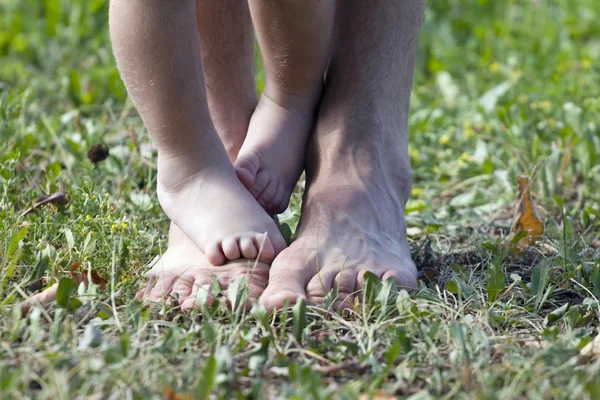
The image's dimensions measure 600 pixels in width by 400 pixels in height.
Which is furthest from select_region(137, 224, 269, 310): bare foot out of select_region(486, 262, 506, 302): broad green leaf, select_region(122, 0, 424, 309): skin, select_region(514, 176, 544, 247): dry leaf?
select_region(514, 176, 544, 247): dry leaf

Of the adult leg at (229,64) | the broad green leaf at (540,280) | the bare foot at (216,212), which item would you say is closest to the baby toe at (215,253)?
the bare foot at (216,212)

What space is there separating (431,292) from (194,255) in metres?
0.49

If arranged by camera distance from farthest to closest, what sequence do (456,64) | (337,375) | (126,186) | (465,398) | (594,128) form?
(456,64) → (594,128) → (126,186) → (337,375) → (465,398)

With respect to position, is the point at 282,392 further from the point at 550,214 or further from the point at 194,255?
the point at 550,214

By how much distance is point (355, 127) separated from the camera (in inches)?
70.8

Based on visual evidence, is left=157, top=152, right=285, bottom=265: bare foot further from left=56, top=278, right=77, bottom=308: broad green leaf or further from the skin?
left=56, top=278, right=77, bottom=308: broad green leaf

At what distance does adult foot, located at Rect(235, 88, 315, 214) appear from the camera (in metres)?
1.77

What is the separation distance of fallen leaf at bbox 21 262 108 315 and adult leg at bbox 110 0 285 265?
0.66ft

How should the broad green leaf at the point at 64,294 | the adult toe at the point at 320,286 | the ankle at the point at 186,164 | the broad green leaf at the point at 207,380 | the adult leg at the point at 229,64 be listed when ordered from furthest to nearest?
the adult leg at the point at 229,64 → the ankle at the point at 186,164 → the adult toe at the point at 320,286 → the broad green leaf at the point at 64,294 → the broad green leaf at the point at 207,380

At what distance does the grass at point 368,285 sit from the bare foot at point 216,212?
135 mm

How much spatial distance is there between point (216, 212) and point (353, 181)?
0.32 m

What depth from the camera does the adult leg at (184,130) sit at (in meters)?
1.52

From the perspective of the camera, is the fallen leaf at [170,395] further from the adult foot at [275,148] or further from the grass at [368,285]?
the adult foot at [275,148]

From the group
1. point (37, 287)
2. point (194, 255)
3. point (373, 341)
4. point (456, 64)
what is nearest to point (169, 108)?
point (194, 255)
